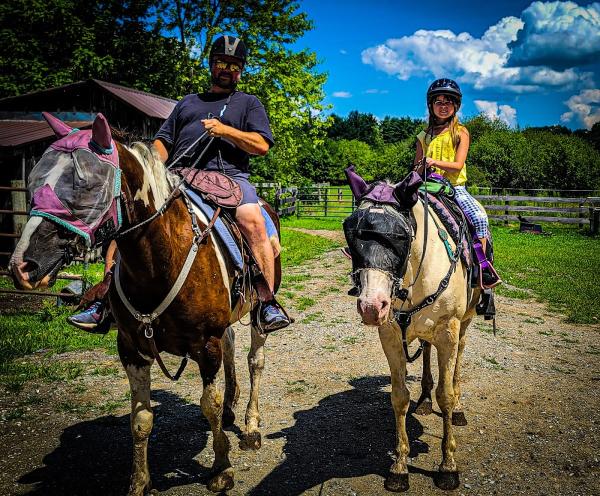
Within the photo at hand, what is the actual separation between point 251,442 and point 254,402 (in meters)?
0.38

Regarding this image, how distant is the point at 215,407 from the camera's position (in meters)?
3.48

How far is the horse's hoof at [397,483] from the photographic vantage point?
3.60m

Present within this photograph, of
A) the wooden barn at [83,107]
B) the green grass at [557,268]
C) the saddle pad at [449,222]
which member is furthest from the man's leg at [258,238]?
the wooden barn at [83,107]

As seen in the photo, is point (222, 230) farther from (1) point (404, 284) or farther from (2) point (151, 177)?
(1) point (404, 284)

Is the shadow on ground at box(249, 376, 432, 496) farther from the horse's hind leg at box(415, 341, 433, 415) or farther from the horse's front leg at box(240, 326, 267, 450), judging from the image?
the horse's front leg at box(240, 326, 267, 450)

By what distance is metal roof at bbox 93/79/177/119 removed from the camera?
51.6 feet

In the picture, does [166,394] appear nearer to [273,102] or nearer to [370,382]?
[370,382]

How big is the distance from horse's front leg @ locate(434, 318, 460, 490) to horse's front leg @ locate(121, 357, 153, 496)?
96.0 inches

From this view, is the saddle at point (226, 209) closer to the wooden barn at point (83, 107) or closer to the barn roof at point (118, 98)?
the wooden barn at point (83, 107)

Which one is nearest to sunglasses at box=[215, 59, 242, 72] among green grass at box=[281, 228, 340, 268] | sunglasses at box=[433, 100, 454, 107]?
sunglasses at box=[433, 100, 454, 107]

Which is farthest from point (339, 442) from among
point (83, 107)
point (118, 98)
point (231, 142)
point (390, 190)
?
point (83, 107)

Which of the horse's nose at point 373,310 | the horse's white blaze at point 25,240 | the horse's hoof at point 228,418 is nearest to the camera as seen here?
the horse's white blaze at point 25,240

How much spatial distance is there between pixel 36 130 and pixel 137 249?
534 inches

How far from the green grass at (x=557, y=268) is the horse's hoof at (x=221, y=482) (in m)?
7.52
